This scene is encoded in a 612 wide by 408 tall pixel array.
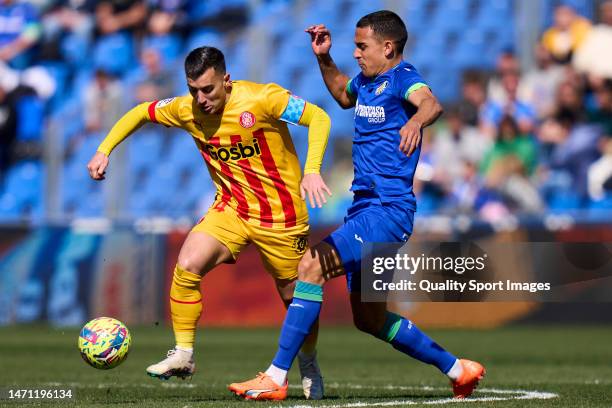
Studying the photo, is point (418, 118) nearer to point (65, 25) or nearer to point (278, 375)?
point (278, 375)

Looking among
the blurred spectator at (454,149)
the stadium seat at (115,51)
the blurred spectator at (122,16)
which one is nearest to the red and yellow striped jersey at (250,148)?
the blurred spectator at (454,149)

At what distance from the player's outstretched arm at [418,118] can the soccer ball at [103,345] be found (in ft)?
7.10

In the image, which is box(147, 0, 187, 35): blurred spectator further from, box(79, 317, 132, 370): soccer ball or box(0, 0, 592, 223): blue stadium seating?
box(79, 317, 132, 370): soccer ball

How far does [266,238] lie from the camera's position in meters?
7.48

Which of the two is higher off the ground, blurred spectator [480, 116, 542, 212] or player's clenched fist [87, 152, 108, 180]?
blurred spectator [480, 116, 542, 212]

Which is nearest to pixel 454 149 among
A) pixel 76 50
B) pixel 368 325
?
pixel 76 50

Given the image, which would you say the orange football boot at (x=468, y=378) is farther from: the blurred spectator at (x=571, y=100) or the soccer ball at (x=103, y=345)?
the blurred spectator at (x=571, y=100)

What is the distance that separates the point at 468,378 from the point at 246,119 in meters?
2.12

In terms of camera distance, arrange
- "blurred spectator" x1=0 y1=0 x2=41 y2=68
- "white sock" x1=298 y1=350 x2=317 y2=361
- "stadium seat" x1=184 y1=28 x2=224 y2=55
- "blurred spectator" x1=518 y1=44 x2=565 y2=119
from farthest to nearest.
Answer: "blurred spectator" x1=0 y1=0 x2=41 y2=68 → "stadium seat" x1=184 y1=28 x2=224 y2=55 → "blurred spectator" x1=518 y1=44 x2=565 y2=119 → "white sock" x1=298 y1=350 x2=317 y2=361

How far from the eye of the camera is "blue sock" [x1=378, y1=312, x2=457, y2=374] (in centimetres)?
702

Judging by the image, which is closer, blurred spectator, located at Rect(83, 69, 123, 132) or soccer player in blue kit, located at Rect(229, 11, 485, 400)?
soccer player in blue kit, located at Rect(229, 11, 485, 400)

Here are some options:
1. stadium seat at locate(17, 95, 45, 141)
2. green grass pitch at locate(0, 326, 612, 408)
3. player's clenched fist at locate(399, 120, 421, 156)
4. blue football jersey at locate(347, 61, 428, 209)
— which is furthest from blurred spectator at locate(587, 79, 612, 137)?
player's clenched fist at locate(399, 120, 421, 156)

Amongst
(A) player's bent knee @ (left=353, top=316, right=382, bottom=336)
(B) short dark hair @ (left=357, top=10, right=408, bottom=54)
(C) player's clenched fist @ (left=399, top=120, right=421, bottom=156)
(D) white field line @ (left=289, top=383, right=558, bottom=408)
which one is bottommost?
(D) white field line @ (left=289, top=383, right=558, bottom=408)

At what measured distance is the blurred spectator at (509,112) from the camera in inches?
654
